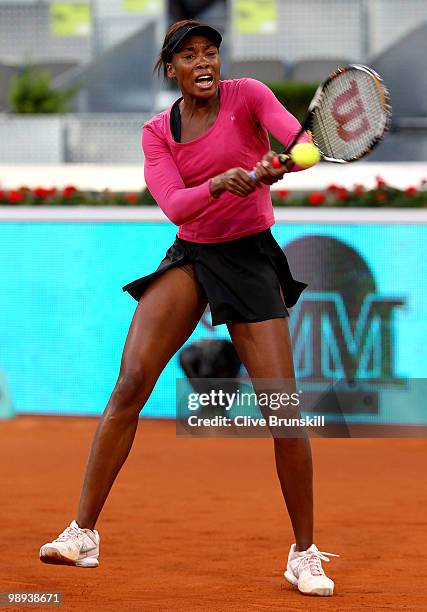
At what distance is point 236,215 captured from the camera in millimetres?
4035

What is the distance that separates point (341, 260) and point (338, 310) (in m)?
0.37

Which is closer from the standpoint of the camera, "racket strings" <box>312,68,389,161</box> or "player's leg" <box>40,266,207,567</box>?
"racket strings" <box>312,68,389,161</box>

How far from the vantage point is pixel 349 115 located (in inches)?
154

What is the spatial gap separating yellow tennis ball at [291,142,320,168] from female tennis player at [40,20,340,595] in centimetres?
26

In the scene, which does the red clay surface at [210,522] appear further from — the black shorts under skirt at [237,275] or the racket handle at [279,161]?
the racket handle at [279,161]

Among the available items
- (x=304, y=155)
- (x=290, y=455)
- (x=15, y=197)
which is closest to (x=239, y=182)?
(x=304, y=155)

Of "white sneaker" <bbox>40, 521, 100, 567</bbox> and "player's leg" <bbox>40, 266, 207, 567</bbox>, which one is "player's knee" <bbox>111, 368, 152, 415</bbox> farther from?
"white sneaker" <bbox>40, 521, 100, 567</bbox>

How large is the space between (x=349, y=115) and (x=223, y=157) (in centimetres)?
42

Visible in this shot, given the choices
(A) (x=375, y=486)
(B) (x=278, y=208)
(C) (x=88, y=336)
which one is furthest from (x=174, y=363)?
(A) (x=375, y=486)

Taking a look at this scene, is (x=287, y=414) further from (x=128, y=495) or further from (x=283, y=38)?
(x=283, y=38)

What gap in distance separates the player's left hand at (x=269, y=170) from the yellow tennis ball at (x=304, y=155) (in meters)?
0.02

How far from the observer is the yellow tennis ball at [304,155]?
3.63m

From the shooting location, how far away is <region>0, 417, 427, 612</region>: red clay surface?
404 cm

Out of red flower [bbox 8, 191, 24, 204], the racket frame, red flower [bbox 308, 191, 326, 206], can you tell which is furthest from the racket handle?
red flower [bbox 8, 191, 24, 204]
